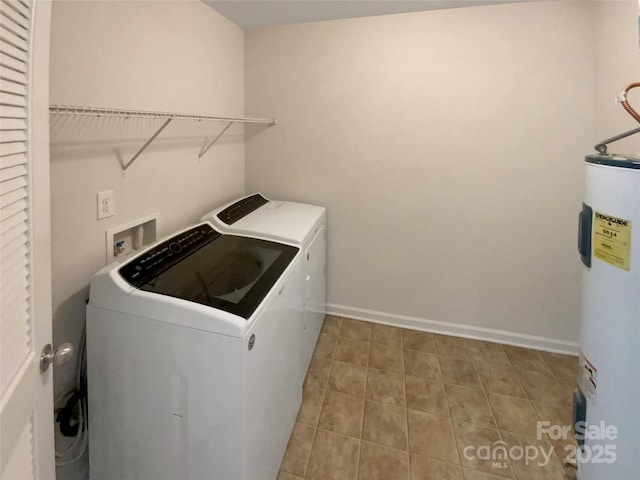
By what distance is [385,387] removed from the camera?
210 cm

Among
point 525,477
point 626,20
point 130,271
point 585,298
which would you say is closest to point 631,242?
point 585,298

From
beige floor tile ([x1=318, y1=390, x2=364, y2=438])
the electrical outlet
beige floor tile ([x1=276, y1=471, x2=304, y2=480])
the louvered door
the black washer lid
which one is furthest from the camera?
beige floor tile ([x1=318, y1=390, x2=364, y2=438])

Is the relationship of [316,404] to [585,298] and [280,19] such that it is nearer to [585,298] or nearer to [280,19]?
[585,298]

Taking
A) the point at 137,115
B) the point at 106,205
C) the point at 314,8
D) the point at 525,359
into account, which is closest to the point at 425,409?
the point at 525,359

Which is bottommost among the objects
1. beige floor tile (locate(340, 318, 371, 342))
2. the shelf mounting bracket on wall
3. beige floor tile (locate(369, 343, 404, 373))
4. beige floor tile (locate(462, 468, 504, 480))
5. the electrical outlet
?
beige floor tile (locate(462, 468, 504, 480))

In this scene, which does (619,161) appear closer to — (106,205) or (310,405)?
(310,405)

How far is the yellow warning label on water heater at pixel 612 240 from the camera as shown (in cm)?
106

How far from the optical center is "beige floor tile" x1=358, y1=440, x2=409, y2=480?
1550 millimetres

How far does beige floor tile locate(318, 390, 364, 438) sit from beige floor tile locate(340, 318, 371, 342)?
65 centimetres

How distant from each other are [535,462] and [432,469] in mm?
521

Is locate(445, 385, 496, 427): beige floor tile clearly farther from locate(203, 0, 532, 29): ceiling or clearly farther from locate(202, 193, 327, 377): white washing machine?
locate(203, 0, 532, 29): ceiling

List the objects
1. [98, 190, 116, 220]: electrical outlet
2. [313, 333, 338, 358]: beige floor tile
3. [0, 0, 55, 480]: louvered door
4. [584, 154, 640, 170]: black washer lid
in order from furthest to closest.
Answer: [313, 333, 338, 358]: beige floor tile, [98, 190, 116, 220]: electrical outlet, [584, 154, 640, 170]: black washer lid, [0, 0, 55, 480]: louvered door

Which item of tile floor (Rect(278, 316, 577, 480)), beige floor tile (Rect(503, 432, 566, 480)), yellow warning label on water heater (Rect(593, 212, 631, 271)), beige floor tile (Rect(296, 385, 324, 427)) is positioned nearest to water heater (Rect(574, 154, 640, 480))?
yellow warning label on water heater (Rect(593, 212, 631, 271))

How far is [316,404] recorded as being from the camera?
1.95 metres
